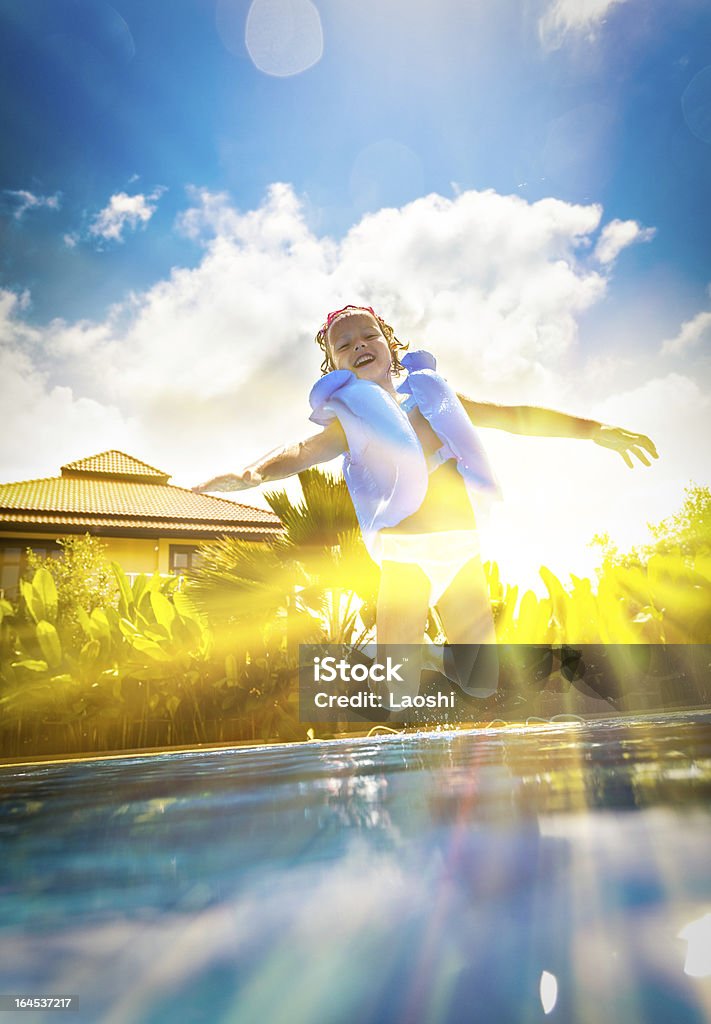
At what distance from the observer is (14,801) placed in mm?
1590

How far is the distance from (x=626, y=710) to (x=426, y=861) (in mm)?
5835

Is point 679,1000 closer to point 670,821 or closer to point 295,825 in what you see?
point 670,821

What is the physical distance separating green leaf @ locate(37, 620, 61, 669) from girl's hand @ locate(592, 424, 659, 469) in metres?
5.78

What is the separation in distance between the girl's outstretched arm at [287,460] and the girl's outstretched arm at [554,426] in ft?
2.29

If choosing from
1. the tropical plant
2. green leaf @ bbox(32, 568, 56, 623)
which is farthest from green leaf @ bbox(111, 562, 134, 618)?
the tropical plant

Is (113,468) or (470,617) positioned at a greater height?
(113,468)

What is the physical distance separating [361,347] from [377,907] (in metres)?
2.49

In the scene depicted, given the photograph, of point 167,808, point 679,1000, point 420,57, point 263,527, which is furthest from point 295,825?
point 263,527

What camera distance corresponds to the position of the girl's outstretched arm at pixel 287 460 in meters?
2.28

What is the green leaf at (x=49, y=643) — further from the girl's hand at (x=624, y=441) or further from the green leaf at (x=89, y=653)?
the girl's hand at (x=624, y=441)

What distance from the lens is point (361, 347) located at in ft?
9.29

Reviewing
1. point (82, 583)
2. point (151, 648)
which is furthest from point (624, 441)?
point (82, 583)

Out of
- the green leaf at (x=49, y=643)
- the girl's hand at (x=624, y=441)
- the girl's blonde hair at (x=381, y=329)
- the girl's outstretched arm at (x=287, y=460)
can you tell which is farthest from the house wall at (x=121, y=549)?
the girl's hand at (x=624, y=441)

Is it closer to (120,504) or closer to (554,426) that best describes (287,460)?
(554,426)
